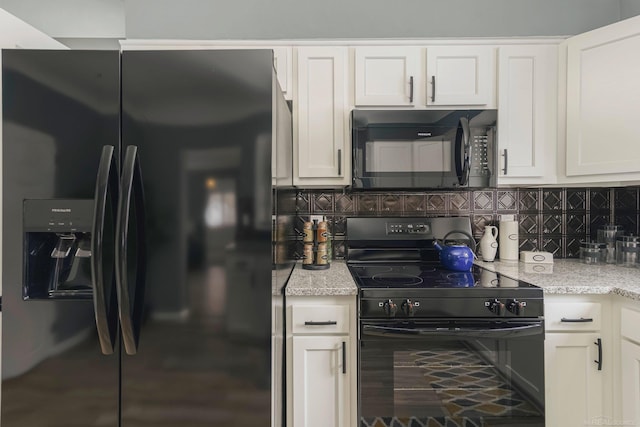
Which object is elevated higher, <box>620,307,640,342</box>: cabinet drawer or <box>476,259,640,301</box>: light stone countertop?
<box>476,259,640,301</box>: light stone countertop

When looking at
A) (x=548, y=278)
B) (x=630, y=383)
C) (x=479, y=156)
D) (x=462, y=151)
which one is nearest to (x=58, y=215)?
(x=462, y=151)

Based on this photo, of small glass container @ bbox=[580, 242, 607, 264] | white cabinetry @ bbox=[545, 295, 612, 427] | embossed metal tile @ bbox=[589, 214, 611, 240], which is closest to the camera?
white cabinetry @ bbox=[545, 295, 612, 427]

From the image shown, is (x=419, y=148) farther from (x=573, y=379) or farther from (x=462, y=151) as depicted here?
(x=573, y=379)

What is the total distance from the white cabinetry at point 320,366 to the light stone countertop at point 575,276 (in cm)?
90

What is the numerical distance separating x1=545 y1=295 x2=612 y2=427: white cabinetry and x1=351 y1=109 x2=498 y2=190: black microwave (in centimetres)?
72

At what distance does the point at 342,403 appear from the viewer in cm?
161

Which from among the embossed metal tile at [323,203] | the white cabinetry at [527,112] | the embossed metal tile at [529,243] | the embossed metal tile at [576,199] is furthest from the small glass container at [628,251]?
the embossed metal tile at [323,203]

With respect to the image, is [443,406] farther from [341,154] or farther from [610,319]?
[341,154]

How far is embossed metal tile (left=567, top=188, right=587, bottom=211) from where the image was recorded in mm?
2326

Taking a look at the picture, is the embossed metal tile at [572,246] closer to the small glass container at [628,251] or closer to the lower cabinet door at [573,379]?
the small glass container at [628,251]

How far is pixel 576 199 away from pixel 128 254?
2.55m

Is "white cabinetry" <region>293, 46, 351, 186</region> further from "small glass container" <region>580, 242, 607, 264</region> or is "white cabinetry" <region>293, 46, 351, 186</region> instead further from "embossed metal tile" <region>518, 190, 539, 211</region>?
"small glass container" <region>580, 242, 607, 264</region>

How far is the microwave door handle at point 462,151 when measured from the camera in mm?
1817

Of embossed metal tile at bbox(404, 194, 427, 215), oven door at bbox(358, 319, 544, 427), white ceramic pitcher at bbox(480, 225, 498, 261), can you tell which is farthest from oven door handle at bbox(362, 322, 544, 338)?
embossed metal tile at bbox(404, 194, 427, 215)
